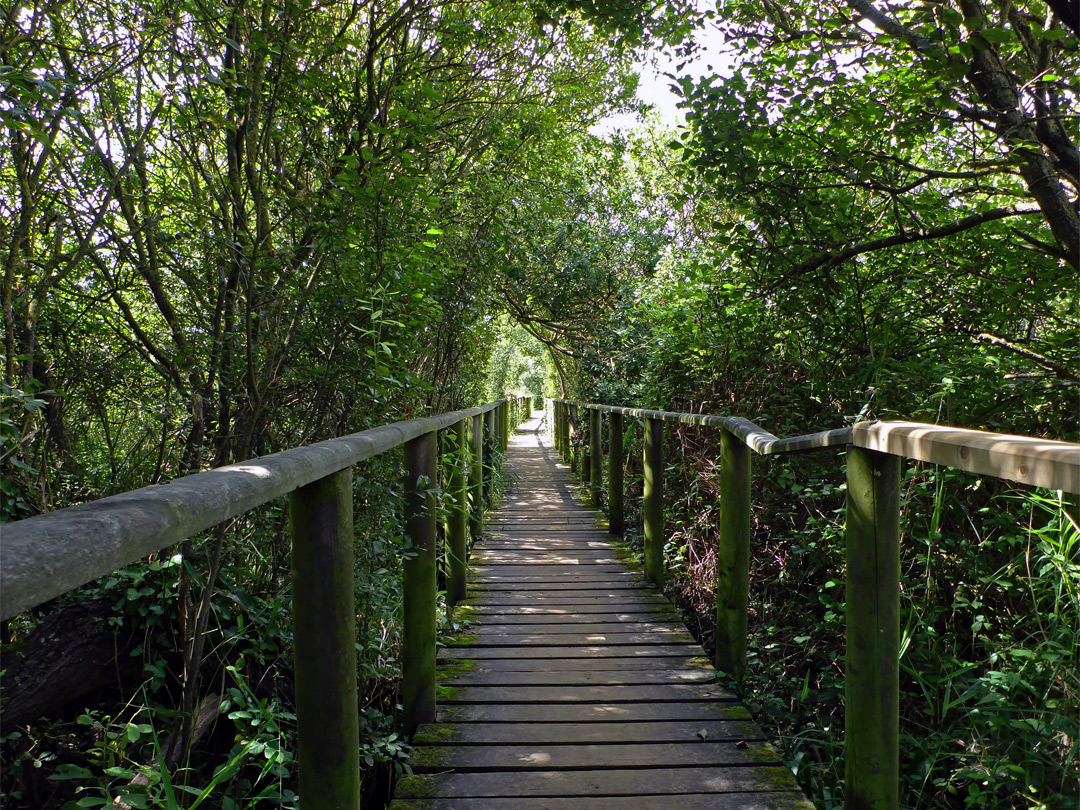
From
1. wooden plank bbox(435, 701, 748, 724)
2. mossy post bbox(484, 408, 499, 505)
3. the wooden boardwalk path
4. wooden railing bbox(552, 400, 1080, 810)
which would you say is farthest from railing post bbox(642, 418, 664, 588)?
mossy post bbox(484, 408, 499, 505)

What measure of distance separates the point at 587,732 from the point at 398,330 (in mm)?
1885

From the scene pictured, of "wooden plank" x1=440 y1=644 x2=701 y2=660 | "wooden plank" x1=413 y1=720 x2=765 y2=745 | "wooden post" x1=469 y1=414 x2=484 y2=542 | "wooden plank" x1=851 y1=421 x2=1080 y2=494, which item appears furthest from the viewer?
"wooden post" x1=469 y1=414 x2=484 y2=542

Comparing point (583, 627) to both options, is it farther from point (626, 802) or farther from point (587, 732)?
point (626, 802)

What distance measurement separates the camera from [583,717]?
2.41m

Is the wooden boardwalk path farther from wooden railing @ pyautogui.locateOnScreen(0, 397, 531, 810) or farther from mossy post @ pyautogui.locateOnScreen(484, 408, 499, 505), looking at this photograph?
mossy post @ pyautogui.locateOnScreen(484, 408, 499, 505)

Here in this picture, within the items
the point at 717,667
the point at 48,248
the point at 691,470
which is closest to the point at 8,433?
the point at 48,248

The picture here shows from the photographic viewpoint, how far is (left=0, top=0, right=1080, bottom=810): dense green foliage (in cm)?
225

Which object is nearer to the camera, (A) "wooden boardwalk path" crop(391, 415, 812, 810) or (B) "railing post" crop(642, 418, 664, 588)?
(A) "wooden boardwalk path" crop(391, 415, 812, 810)

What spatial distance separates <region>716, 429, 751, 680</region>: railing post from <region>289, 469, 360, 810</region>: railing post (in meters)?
1.69

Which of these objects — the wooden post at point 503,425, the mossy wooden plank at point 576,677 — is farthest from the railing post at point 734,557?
the wooden post at point 503,425

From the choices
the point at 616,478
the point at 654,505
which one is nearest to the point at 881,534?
the point at 654,505

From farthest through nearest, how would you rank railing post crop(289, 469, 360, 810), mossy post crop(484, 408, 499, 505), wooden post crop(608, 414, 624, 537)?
mossy post crop(484, 408, 499, 505) < wooden post crop(608, 414, 624, 537) < railing post crop(289, 469, 360, 810)

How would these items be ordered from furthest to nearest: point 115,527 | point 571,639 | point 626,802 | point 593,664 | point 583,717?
point 571,639 < point 593,664 < point 583,717 < point 626,802 < point 115,527

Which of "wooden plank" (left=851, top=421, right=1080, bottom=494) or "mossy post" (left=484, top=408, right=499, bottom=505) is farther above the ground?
Answer: "wooden plank" (left=851, top=421, right=1080, bottom=494)
